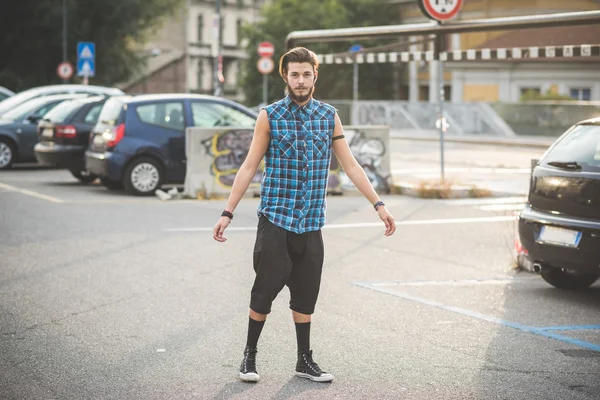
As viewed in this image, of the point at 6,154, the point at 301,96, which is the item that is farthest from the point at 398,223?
the point at 6,154

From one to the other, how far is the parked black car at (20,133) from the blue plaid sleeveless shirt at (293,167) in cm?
1651

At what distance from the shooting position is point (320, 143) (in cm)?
591

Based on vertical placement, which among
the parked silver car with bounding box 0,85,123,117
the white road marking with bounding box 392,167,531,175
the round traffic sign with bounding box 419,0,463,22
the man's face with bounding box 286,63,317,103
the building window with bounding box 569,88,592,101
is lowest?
the white road marking with bounding box 392,167,531,175

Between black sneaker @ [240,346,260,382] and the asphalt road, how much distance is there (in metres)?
0.06

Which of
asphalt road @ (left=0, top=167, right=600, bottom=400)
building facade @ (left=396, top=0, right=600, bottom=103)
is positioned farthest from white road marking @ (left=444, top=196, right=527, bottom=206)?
building facade @ (left=396, top=0, right=600, bottom=103)

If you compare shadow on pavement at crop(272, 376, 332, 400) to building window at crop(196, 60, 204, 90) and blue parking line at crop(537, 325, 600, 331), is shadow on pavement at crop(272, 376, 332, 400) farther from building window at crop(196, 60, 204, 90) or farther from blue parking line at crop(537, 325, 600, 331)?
building window at crop(196, 60, 204, 90)

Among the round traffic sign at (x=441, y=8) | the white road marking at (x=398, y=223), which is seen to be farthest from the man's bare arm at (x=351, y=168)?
the round traffic sign at (x=441, y=8)

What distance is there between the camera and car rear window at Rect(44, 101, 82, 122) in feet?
62.0

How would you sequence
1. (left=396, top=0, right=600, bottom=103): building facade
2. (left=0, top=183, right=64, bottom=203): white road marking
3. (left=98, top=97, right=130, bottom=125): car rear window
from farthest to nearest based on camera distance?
(left=396, top=0, right=600, bottom=103): building facade, (left=98, top=97, right=130, bottom=125): car rear window, (left=0, top=183, right=64, bottom=203): white road marking

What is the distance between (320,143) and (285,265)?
0.71m

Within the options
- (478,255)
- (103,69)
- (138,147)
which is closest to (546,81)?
(103,69)

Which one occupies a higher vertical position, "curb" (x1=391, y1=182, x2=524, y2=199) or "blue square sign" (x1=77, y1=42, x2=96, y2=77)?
"blue square sign" (x1=77, y1=42, x2=96, y2=77)

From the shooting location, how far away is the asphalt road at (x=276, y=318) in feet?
19.3

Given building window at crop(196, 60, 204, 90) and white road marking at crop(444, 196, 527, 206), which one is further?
building window at crop(196, 60, 204, 90)
